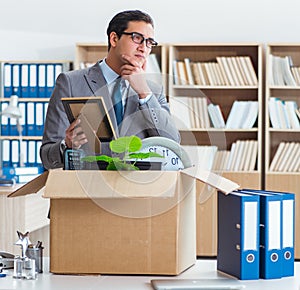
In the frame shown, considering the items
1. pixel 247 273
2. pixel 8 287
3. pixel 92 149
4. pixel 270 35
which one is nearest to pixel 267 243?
pixel 247 273

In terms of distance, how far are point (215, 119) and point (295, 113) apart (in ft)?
2.12

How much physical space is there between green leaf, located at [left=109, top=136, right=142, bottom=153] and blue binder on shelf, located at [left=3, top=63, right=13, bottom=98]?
4.62m

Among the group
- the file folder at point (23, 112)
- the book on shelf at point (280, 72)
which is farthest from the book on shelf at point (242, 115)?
the file folder at point (23, 112)

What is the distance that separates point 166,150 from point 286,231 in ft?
1.27

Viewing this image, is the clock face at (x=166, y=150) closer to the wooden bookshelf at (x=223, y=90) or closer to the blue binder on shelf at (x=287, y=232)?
the blue binder on shelf at (x=287, y=232)

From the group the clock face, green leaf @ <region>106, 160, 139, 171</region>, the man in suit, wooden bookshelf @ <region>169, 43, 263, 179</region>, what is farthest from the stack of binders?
wooden bookshelf @ <region>169, 43, 263, 179</region>

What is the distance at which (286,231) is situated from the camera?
196cm

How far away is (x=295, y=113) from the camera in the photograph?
5922 millimetres

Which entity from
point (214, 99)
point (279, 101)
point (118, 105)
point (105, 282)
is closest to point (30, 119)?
point (214, 99)

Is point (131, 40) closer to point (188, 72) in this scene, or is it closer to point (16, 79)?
point (188, 72)

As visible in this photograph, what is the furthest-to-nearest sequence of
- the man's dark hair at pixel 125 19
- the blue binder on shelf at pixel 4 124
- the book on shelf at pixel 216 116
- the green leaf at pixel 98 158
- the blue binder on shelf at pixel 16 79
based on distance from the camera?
the blue binder on shelf at pixel 4 124, the blue binder on shelf at pixel 16 79, the book on shelf at pixel 216 116, the man's dark hair at pixel 125 19, the green leaf at pixel 98 158

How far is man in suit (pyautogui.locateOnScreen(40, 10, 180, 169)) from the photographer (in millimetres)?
2225

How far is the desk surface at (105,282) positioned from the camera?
1.81 meters

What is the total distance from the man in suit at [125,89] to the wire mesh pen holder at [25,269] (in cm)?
41
